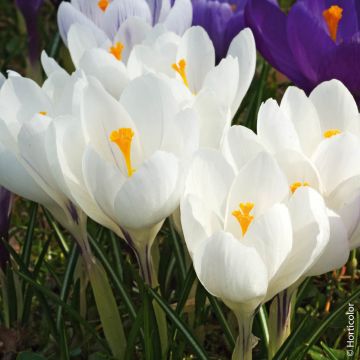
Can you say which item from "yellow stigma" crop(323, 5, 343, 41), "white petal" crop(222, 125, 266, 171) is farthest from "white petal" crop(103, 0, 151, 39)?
"white petal" crop(222, 125, 266, 171)

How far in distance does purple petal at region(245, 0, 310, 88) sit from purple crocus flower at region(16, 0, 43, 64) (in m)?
0.96

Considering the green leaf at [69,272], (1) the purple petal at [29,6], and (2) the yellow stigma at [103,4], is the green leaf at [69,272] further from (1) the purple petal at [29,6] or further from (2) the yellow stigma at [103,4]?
(1) the purple petal at [29,6]

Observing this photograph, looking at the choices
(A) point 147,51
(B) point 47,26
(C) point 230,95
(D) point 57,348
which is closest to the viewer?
(C) point 230,95

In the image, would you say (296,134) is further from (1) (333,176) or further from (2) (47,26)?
(2) (47,26)

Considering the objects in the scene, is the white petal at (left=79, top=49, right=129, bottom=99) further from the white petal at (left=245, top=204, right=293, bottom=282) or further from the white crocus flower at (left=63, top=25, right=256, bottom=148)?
the white petal at (left=245, top=204, right=293, bottom=282)

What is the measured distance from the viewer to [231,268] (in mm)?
867

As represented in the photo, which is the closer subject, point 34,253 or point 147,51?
point 147,51

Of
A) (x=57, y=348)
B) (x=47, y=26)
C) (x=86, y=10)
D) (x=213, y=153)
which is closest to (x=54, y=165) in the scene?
(x=213, y=153)

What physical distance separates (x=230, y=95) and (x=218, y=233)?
319 millimetres

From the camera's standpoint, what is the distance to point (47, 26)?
2973 millimetres

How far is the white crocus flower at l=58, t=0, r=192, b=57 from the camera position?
4.70 feet

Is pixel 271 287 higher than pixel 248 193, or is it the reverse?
pixel 248 193

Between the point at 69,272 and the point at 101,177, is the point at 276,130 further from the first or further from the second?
the point at 69,272

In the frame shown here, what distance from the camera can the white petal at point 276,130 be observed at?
101 cm
